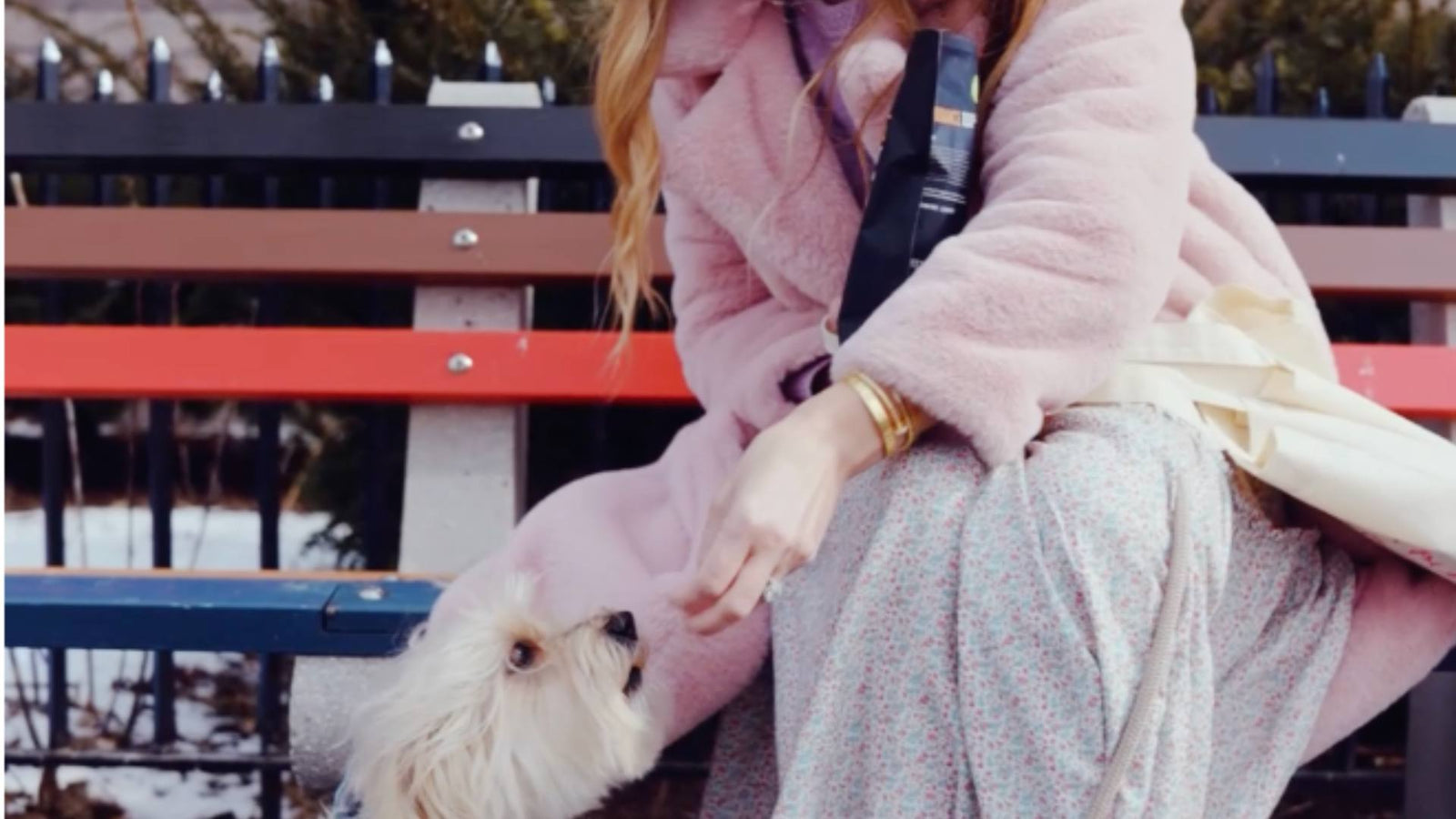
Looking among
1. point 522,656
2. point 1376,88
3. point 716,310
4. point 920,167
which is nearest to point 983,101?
point 920,167

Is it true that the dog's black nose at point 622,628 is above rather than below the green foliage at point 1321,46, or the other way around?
below

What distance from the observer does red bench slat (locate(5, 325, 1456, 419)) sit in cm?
277

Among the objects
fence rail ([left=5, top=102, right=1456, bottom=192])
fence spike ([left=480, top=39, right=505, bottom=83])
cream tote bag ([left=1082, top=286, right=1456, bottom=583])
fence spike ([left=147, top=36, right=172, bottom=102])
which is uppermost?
fence spike ([left=480, top=39, right=505, bottom=83])

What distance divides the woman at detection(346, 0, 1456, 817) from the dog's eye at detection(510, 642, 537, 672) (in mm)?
112

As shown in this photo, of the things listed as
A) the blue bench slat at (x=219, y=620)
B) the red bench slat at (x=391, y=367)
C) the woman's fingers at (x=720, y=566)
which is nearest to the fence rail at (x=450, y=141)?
the red bench slat at (x=391, y=367)

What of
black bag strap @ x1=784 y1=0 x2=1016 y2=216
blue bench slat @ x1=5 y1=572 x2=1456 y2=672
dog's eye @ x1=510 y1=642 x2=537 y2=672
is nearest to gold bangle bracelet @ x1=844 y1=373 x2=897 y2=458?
black bag strap @ x1=784 y1=0 x2=1016 y2=216

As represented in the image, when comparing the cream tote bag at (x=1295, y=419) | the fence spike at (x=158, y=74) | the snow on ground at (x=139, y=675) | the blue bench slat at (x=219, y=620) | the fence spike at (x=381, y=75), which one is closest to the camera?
the cream tote bag at (x=1295, y=419)

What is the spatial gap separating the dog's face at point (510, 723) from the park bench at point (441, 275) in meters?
0.96

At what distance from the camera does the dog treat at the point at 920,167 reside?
1.62m

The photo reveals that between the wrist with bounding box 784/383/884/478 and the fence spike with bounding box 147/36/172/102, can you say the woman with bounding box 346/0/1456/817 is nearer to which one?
the wrist with bounding box 784/383/884/478

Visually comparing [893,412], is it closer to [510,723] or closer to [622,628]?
[622,628]

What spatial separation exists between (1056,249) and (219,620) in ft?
3.74

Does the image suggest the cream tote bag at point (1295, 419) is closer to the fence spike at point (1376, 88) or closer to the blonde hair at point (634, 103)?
the blonde hair at point (634, 103)

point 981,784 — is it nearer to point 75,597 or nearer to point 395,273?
point 75,597
